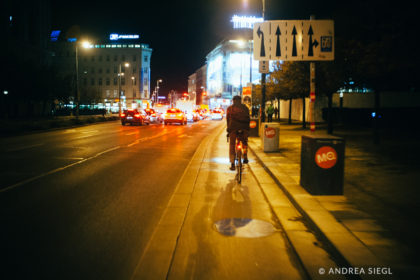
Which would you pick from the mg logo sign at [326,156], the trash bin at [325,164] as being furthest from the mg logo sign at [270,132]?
the mg logo sign at [326,156]

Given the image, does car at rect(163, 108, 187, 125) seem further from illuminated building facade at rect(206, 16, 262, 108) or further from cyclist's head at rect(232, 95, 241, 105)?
→ illuminated building facade at rect(206, 16, 262, 108)

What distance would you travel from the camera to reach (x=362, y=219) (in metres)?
5.85

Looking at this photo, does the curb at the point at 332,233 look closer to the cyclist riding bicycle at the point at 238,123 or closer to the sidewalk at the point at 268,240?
the sidewalk at the point at 268,240

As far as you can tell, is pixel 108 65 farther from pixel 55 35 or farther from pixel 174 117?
pixel 174 117

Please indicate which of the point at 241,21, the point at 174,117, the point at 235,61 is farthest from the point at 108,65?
the point at 174,117

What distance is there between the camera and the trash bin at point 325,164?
24.1 feet

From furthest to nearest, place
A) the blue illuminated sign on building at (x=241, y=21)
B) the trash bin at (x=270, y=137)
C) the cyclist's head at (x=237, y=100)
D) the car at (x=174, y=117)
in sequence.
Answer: the blue illuminated sign on building at (x=241, y=21) < the car at (x=174, y=117) < the trash bin at (x=270, y=137) < the cyclist's head at (x=237, y=100)

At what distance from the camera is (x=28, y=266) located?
169 inches

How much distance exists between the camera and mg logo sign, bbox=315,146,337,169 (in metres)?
7.33

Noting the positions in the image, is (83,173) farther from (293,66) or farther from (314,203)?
(293,66)

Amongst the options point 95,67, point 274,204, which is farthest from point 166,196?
point 95,67

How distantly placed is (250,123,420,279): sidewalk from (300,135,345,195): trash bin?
0.68ft

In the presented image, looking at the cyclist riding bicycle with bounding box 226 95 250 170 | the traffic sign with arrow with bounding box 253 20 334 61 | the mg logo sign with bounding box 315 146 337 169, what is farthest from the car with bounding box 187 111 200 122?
the mg logo sign with bounding box 315 146 337 169

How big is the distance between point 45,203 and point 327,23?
309 inches
